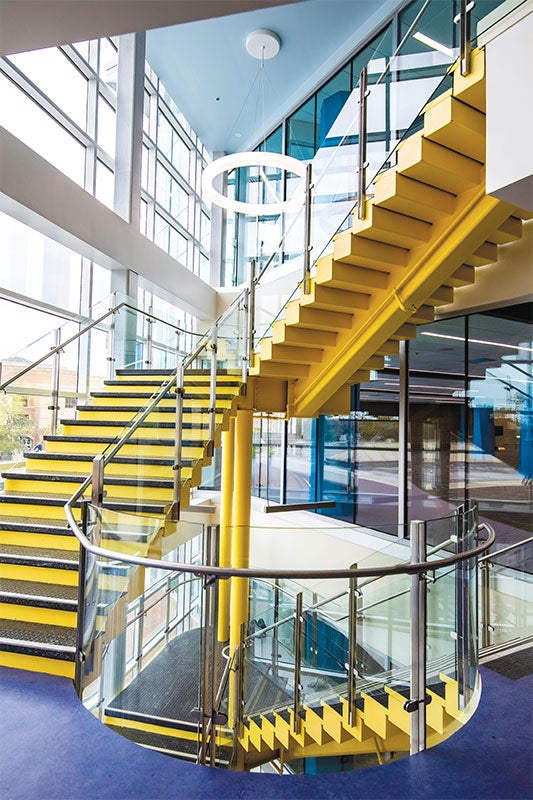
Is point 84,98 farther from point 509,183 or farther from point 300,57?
point 509,183

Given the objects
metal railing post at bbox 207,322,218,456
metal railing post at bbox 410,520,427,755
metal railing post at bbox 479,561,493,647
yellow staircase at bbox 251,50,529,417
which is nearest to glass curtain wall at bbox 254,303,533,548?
yellow staircase at bbox 251,50,529,417

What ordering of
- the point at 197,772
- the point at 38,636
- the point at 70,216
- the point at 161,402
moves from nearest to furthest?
the point at 197,772 → the point at 38,636 → the point at 161,402 → the point at 70,216

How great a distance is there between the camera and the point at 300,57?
36.5ft

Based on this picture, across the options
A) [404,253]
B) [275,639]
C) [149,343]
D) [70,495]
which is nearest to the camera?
[275,639]

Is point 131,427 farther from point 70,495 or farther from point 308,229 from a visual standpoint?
point 308,229

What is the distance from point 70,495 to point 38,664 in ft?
5.76

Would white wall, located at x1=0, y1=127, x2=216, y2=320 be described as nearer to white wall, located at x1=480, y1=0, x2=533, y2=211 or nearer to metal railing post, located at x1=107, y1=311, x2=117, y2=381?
metal railing post, located at x1=107, y1=311, x2=117, y2=381

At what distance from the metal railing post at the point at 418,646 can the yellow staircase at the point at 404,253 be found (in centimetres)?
302

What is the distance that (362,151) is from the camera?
4906 millimetres

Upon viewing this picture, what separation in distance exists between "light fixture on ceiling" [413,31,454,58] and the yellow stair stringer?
108cm

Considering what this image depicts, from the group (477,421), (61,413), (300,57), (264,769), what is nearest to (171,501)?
(61,413)

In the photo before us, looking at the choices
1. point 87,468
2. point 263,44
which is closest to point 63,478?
point 87,468

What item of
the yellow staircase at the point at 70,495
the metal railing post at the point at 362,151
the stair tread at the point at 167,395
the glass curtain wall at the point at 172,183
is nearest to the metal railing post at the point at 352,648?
the yellow staircase at the point at 70,495

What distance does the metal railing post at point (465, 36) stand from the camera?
12.9ft
